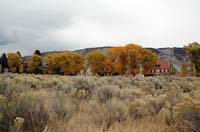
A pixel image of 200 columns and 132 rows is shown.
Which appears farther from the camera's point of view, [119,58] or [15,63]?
[15,63]

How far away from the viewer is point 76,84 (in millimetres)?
13266

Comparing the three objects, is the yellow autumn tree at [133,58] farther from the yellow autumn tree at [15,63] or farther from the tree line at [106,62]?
the yellow autumn tree at [15,63]

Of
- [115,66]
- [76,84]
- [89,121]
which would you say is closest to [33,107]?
[89,121]

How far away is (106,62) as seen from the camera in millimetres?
65312

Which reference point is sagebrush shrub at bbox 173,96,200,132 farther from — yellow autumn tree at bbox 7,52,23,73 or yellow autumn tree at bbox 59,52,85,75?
yellow autumn tree at bbox 7,52,23,73

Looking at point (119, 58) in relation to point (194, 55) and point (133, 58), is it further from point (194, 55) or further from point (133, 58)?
point (194, 55)

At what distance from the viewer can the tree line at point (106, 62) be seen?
54628mm

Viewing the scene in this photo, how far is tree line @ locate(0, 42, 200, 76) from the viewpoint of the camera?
179 ft

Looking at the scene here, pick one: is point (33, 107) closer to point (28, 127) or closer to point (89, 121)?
point (28, 127)

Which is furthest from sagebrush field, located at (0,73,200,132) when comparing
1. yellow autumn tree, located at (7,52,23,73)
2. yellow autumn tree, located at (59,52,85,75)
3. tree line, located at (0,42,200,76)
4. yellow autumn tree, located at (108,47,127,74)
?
yellow autumn tree, located at (7,52,23,73)

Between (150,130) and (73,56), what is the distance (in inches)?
2637

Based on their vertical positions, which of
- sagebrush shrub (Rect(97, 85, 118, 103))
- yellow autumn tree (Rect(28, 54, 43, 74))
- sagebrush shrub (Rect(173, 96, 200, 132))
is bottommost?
yellow autumn tree (Rect(28, 54, 43, 74))

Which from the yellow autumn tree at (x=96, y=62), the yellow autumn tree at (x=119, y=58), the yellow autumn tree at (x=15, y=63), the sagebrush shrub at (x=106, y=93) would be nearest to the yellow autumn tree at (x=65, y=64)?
the yellow autumn tree at (x=96, y=62)

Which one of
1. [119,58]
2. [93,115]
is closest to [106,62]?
[119,58]
